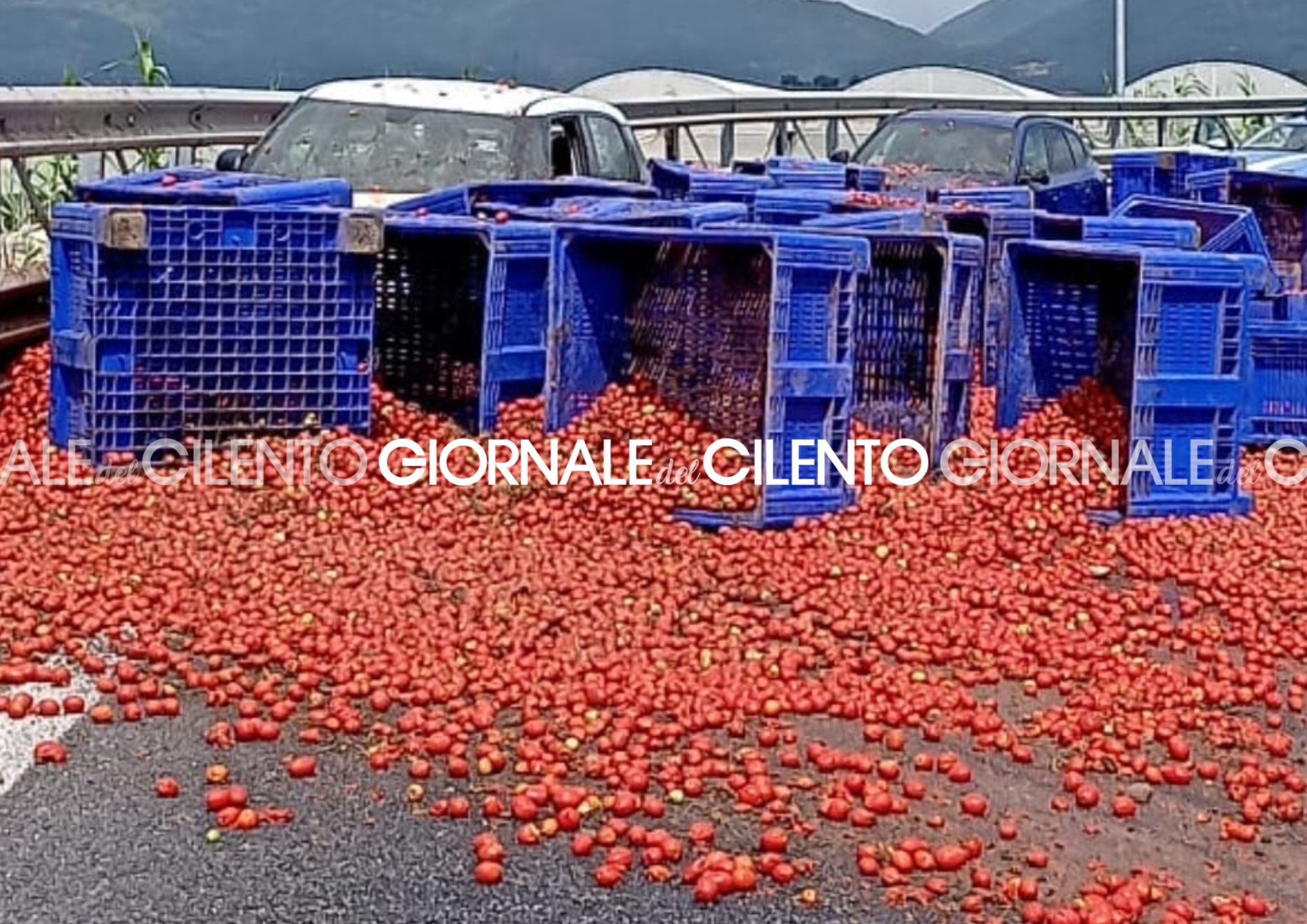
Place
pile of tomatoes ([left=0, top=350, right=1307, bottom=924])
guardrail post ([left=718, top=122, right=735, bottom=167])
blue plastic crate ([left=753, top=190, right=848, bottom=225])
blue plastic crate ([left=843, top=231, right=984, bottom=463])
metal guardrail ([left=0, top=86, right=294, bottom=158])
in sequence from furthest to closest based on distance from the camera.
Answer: guardrail post ([left=718, top=122, right=735, bottom=167])
metal guardrail ([left=0, top=86, right=294, bottom=158])
blue plastic crate ([left=753, top=190, right=848, bottom=225])
blue plastic crate ([left=843, top=231, right=984, bottom=463])
pile of tomatoes ([left=0, top=350, right=1307, bottom=924])

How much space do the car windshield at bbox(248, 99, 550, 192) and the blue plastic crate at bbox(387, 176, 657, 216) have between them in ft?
0.83

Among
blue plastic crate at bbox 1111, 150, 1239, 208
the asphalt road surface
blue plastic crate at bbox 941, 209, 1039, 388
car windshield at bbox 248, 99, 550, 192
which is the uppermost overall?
blue plastic crate at bbox 1111, 150, 1239, 208

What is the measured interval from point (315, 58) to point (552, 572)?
47296 millimetres

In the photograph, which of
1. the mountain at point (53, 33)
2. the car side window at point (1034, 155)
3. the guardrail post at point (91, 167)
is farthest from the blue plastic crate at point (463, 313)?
the mountain at point (53, 33)

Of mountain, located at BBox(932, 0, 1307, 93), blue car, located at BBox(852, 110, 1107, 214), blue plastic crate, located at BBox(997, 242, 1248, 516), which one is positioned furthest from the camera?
mountain, located at BBox(932, 0, 1307, 93)

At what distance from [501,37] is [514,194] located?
51.4 m

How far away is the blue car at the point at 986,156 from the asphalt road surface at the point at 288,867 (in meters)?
A: 12.2

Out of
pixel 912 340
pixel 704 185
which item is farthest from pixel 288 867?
pixel 704 185

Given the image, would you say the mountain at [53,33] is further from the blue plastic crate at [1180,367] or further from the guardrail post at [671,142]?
the blue plastic crate at [1180,367]

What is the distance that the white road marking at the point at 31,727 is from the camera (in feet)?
18.8

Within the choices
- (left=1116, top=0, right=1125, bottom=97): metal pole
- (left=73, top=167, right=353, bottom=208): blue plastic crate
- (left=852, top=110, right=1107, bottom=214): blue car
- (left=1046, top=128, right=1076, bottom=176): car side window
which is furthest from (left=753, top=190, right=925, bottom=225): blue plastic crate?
(left=1116, top=0, right=1125, bottom=97): metal pole

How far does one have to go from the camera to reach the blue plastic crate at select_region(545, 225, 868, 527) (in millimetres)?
8180

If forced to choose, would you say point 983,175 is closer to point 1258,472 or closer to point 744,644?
point 1258,472

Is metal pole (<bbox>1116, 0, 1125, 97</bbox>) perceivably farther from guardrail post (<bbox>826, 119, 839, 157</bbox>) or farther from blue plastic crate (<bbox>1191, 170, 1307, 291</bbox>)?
blue plastic crate (<bbox>1191, 170, 1307, 291</bbox>)
